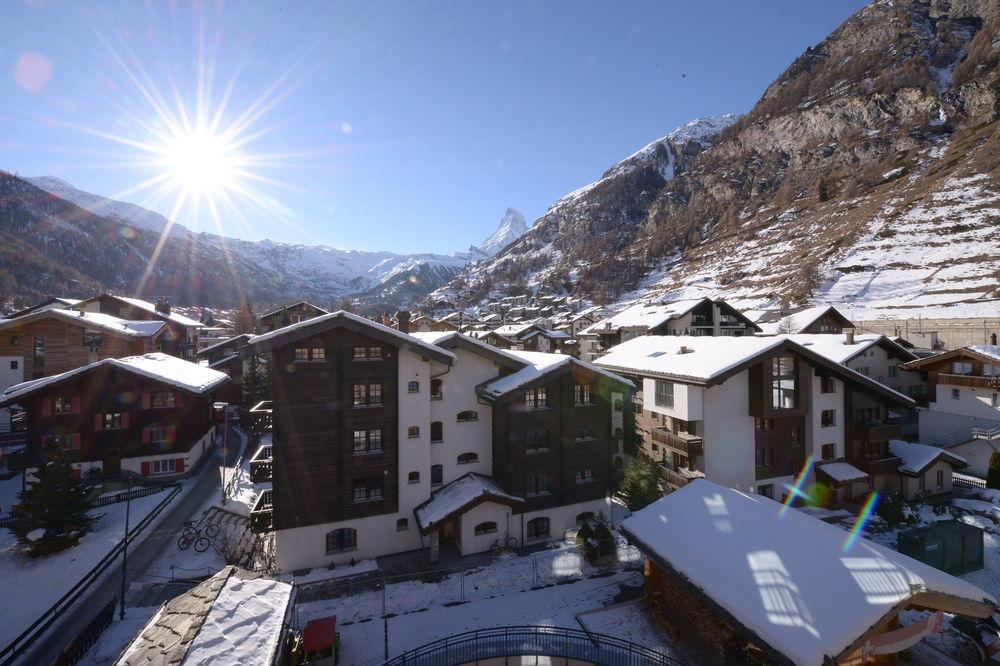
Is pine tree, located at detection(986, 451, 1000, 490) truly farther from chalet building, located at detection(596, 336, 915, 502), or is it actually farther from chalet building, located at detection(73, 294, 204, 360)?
chalet building, located at detection(73, 294, 204, 360)

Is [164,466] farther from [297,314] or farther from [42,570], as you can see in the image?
[297,314]

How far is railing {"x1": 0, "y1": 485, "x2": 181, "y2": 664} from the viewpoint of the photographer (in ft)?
48.1

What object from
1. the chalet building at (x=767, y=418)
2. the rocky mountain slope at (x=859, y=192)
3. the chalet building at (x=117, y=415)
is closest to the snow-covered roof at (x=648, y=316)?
the chalet building at (x=767, y=418)

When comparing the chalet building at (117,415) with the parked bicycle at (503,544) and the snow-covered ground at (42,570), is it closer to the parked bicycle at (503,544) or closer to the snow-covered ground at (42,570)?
the snow-covered ground at (42,570)

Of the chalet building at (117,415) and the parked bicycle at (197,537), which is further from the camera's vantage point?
the chalet building at (117,415)

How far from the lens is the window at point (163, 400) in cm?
3116

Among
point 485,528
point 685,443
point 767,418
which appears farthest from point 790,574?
point 767,418

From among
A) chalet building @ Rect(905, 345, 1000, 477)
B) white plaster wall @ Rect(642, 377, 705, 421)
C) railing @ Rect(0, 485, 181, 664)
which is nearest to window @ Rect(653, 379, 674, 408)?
white plaster wall @ Rect(642, 377, 705, 421)

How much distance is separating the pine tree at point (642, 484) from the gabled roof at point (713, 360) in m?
5.52

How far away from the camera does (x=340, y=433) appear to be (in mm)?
20734

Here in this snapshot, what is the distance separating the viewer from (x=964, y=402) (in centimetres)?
3312

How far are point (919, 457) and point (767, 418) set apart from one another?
40.9 ft

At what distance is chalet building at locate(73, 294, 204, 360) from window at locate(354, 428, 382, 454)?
43.7 m

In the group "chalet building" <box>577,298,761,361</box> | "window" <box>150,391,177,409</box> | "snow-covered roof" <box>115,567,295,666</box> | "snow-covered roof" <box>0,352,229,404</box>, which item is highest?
"chalet building" <box>577,298,761,361</box>
